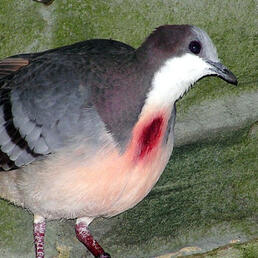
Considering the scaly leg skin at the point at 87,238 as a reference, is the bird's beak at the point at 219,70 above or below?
above

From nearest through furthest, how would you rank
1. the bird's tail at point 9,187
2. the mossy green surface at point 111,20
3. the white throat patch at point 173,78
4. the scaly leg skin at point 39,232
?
the white throat patch at point 173,78, the bird's tail at point 9,187, the scaly leg skin at point 39,232, the mossy green surface at point 111,20

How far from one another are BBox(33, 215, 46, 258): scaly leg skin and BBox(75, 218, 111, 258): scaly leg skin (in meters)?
0.15

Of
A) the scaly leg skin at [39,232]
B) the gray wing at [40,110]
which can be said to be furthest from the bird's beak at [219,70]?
the scaly leg skin at [39,232]

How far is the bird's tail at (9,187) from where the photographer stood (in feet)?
11.6

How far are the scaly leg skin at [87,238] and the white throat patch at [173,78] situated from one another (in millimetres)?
730

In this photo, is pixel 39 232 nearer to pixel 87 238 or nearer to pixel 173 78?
pixel 87 238

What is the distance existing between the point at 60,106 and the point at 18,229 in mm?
720

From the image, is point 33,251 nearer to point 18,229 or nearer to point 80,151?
point 18,229

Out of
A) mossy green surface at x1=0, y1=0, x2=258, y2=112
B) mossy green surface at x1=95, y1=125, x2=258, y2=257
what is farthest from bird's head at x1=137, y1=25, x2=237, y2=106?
mossy green surface at x1=95, y1=125, x2=258, y2=257

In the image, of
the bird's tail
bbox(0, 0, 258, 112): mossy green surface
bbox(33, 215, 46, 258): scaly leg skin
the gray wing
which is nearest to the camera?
the gray wing

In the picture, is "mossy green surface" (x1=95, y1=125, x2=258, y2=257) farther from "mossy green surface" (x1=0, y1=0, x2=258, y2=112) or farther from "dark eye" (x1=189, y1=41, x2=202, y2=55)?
"dark eye" (x1=189, y1=41, x2=202, y2=55)

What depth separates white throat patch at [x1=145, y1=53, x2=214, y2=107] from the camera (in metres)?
3.24

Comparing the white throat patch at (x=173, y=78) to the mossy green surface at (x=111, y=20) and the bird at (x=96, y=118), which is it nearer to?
the bird at (x=96, y=118)

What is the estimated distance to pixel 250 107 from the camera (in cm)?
399
